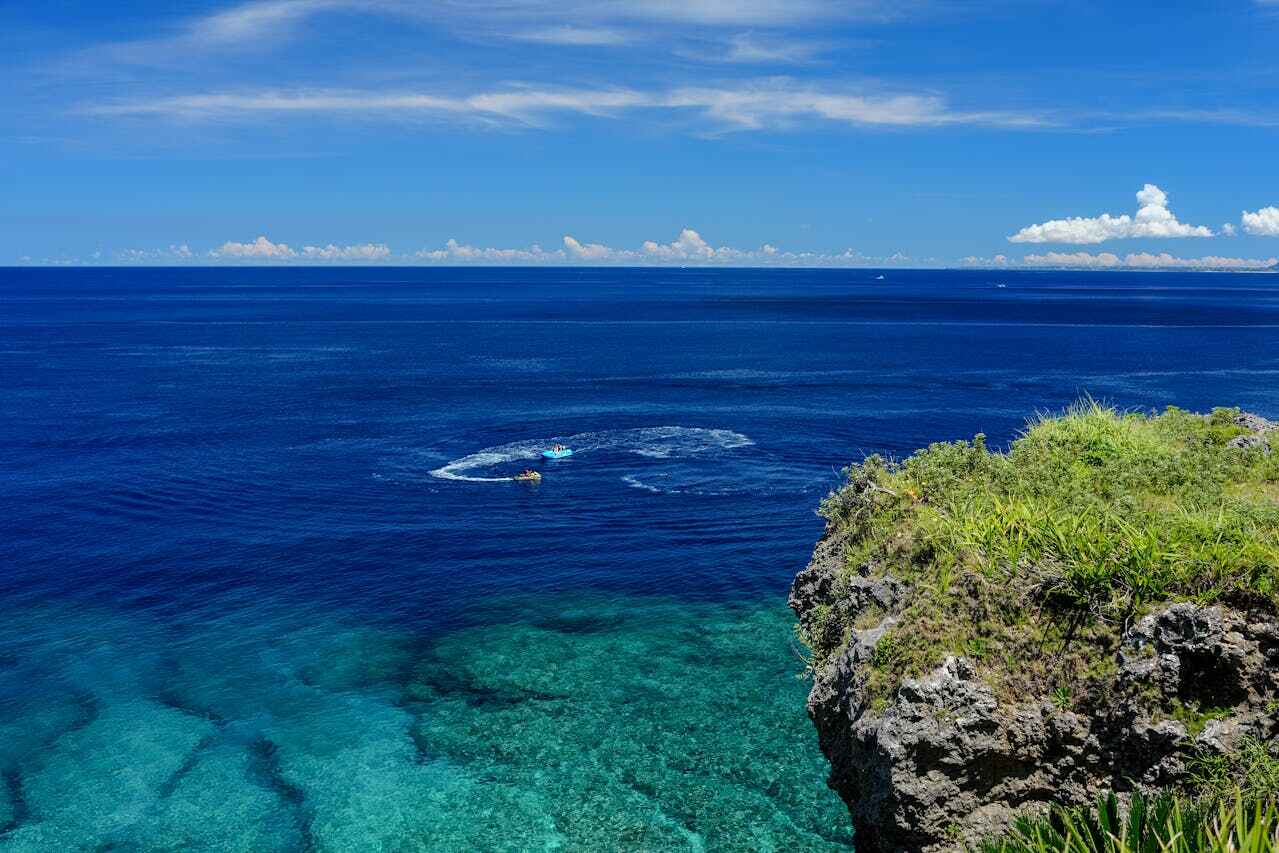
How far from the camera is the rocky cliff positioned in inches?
622

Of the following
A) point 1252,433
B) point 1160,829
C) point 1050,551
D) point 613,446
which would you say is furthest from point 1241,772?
point 613,446

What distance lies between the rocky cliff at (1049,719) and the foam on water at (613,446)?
50.2 meters

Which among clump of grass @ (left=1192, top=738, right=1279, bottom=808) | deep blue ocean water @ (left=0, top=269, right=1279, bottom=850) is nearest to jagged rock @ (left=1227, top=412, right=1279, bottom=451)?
clump of grass @ (left=1192, top=738, right=1279, bottom=808)

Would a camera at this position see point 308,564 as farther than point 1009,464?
Yes

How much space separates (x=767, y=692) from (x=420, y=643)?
15297 millimetres

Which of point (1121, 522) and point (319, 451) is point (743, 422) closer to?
point (319, 451)

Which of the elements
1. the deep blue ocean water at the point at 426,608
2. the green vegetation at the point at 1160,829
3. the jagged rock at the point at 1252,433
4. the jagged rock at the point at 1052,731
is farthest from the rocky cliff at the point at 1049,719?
the jagged rock at the point at 1252,433

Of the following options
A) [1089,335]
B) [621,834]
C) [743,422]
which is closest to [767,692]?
[621,834]

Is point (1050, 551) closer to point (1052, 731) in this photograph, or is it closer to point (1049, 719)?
point (1049, 719)

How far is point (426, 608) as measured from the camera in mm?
44500

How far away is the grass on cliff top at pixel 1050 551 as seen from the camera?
55.2 feet

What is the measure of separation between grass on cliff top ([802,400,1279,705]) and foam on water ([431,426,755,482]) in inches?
1802

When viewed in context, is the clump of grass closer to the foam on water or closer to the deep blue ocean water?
the deep blue ocean water

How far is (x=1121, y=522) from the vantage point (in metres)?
18.3
